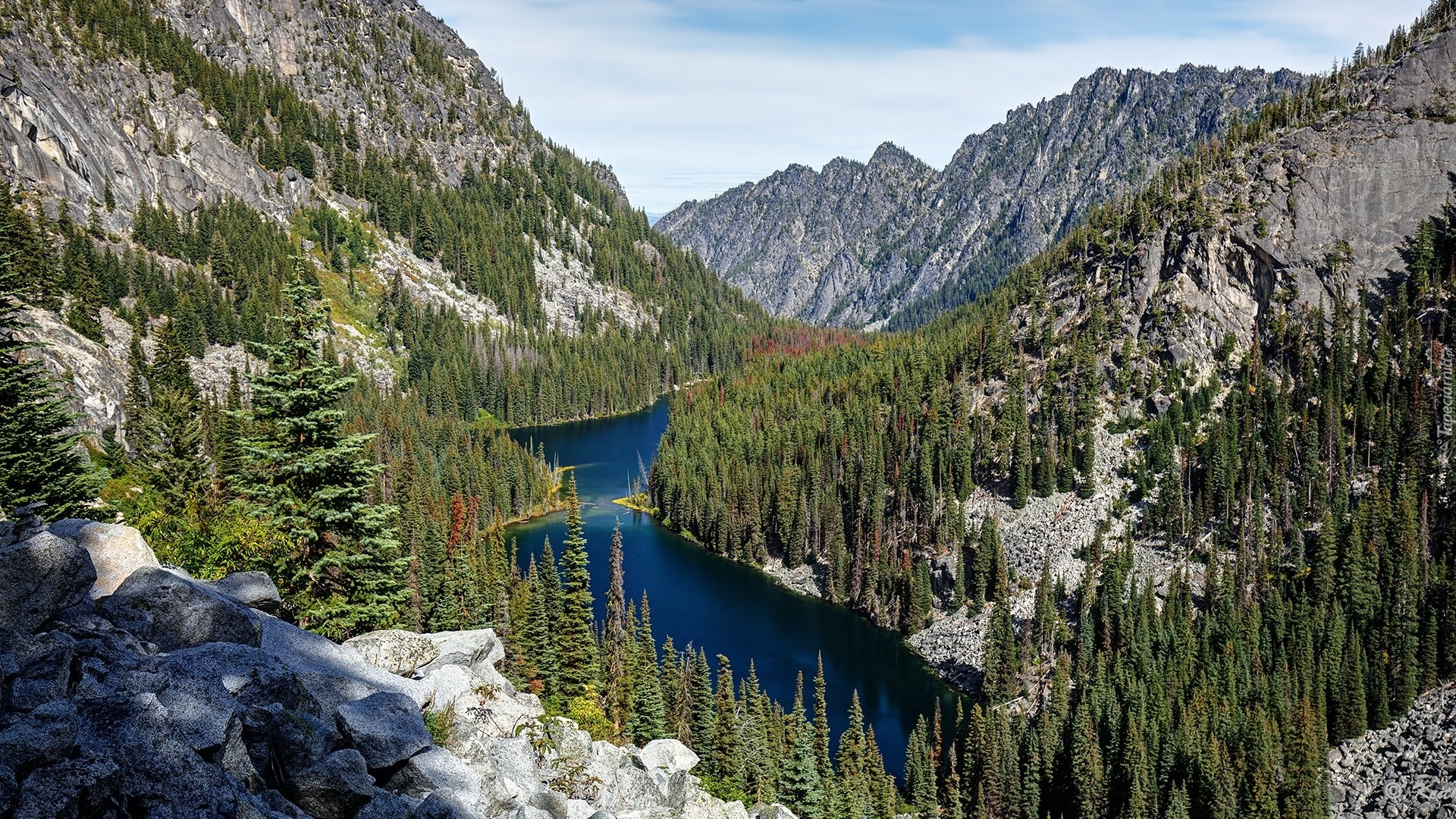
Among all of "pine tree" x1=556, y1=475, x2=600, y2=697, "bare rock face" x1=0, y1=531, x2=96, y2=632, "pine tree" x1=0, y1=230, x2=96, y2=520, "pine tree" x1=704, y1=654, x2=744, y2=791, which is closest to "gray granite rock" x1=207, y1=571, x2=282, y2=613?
"bare rock face" x1=0, y1=531, x2=96, y2=632

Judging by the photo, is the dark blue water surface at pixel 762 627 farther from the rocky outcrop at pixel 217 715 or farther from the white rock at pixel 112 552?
the white rock at pixel 112 552

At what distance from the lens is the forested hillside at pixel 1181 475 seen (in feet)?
272

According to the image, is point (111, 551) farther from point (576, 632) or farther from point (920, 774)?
point (920, 774)

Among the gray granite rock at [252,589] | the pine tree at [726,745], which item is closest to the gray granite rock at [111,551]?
the gray granite rock at [252,589]

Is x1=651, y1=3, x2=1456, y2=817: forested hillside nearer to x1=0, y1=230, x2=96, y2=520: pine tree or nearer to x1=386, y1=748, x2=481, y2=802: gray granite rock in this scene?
x1=386, y1=748, x2=481, y2=802: gray granite rock

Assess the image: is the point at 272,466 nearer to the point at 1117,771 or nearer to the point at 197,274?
the point at 1117,771

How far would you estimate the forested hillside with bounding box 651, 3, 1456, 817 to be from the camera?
83.0 metres

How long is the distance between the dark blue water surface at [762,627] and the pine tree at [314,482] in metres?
68.3

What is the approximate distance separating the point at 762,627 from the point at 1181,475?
65.3 metres

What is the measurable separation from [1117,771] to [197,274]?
613ft

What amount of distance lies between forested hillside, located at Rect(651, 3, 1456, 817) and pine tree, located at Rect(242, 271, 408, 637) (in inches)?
2341

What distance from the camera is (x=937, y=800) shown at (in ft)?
261

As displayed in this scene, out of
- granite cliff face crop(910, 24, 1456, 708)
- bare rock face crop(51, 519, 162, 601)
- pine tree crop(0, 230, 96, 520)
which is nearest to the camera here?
bare rock face crop(51, 519, 162, 601)

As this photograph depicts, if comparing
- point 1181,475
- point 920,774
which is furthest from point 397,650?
point 1181,475
